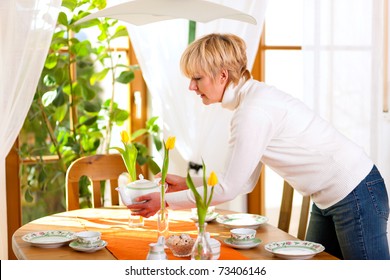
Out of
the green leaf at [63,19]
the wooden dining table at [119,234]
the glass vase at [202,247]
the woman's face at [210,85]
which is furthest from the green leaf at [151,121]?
the glass vase at [202,247]

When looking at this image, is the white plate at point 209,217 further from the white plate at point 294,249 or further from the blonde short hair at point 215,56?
the blonde short hair at point 215,56

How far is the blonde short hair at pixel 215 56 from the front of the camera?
247 centimetres

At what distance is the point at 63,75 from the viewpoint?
388cm

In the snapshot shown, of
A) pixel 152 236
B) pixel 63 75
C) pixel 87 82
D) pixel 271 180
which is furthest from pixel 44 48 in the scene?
pixel 271 180

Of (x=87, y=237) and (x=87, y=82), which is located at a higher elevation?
(x=87, y=82)

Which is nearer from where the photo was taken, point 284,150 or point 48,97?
point 284,150

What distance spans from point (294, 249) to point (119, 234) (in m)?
0.67

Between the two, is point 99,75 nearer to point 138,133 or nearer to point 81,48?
point 81,48

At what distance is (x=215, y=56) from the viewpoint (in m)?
2.47

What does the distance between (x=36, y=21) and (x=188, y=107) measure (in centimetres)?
100

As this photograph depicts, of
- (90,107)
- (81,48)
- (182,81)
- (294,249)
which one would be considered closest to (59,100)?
(90,107)

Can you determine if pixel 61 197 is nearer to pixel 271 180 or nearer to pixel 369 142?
pixel 271 180

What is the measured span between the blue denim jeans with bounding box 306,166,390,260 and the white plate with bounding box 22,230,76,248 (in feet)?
3.04
